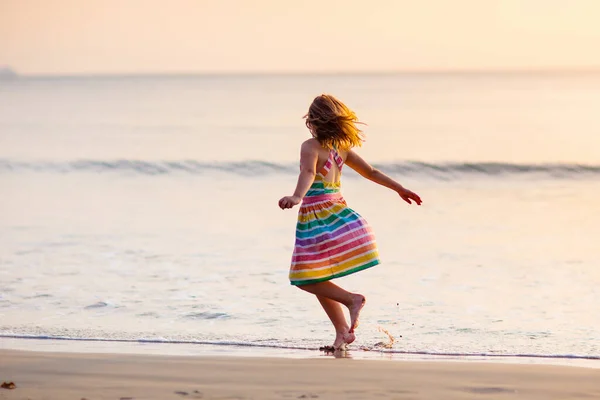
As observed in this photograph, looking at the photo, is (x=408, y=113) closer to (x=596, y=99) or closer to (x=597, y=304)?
(x=596, y=99)

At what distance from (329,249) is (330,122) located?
2.46 ft

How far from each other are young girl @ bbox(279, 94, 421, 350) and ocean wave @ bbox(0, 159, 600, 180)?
44.4ft

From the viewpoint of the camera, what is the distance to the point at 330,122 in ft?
18.2

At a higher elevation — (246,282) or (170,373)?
(246,282)

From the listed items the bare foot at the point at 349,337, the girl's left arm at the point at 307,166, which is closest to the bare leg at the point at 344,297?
the bare foot at the point at 349,337

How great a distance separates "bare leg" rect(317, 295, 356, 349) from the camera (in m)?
5.72

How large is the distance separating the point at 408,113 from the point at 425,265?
110 ft

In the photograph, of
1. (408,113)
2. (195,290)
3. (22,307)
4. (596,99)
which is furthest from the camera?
(596,99)

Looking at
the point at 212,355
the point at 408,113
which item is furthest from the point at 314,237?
the point at 408,113

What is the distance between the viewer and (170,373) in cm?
472

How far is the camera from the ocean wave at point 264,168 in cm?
1942

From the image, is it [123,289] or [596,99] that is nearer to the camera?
[123,289]

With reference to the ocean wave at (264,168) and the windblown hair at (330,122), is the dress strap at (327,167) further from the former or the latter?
the ocean wave at (264,168)

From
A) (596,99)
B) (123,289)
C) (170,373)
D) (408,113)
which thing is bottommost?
(170,373)
